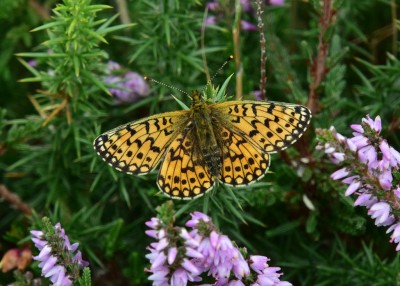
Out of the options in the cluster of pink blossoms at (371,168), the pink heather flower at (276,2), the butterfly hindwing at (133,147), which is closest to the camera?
the cluster of pink blossoms at (371,168)

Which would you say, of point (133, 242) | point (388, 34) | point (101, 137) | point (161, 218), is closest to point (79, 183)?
point (133, 242)

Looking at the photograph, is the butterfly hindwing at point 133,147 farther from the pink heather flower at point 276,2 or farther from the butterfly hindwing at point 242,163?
the pink heather flower at point 276,2

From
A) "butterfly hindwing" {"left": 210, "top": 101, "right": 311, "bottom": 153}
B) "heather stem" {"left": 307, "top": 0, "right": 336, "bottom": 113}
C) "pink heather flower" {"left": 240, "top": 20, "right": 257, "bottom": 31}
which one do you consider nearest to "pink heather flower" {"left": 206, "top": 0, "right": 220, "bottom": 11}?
"pink heather flower" {"left": 240, "top": 20, "right": 257, "bottom": 31}

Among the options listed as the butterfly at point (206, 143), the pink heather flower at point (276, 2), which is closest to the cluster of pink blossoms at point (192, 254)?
the butterfly at point (206, 143)

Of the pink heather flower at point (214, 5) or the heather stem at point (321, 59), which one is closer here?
the heather stem at point (321, 59)

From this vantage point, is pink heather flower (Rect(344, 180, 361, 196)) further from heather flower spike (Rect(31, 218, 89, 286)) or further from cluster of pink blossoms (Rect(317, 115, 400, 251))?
heather flower spike (Rect(31, 218, 89, 286))

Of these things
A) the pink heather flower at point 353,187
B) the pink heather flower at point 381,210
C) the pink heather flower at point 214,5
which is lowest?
the pink heather flower at point 381,210
